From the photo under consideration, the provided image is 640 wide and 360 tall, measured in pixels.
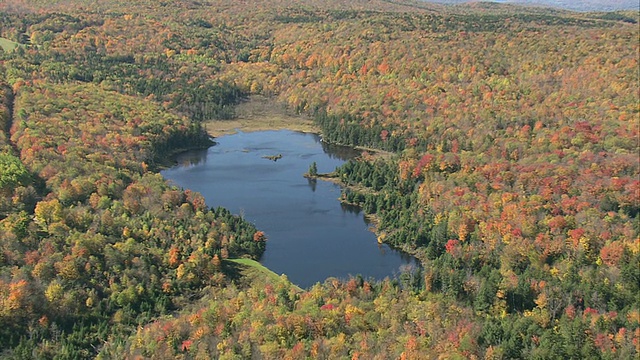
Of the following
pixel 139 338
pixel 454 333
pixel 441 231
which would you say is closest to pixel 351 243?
pixel 441 231

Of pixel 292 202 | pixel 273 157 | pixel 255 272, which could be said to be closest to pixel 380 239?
pixel 292 202

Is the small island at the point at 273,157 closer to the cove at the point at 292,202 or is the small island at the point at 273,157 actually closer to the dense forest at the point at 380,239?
the cove at the point at 292,202

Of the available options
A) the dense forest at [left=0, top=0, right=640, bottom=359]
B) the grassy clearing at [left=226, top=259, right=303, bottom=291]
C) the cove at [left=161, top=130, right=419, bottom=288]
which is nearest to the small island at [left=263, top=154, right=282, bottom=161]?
the cove at [left=161, top=130, right=419, bottom=288]

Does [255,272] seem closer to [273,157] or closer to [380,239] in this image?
[380,239]

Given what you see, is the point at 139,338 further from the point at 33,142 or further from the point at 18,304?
the point at 33,142

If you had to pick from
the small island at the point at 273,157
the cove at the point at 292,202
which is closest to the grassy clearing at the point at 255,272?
the cove at the point at 292,202
